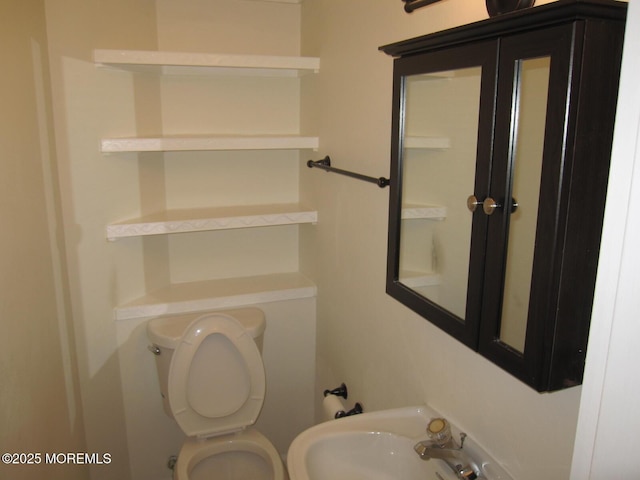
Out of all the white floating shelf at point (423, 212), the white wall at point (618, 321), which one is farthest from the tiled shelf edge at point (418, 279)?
the white wall at point (618, 321)

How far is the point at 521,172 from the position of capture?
86 cm

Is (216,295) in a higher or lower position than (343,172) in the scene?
lower

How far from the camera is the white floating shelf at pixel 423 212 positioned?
1.16m

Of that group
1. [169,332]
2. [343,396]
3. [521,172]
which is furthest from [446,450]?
[169,332]

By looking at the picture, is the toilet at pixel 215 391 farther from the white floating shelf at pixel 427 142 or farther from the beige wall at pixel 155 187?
the white floating shelf at pixel 427 142

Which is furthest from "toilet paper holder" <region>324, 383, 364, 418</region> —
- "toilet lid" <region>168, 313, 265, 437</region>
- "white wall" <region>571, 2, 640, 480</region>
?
"white wall" <region>571, 2, 640, 480</region>

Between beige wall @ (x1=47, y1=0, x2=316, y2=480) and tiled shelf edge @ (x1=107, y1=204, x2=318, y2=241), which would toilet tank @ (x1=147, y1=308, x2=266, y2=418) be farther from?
tiled shelf edge @ (x1=107, y1=204, x2=318, y2=241)

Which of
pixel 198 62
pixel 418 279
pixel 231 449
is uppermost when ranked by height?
pixel 198 62

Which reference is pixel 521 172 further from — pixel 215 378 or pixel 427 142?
pixel 215 378

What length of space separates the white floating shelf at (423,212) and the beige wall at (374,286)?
0.33 metres

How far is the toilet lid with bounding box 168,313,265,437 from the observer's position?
197cm

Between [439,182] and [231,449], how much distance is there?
1494 mm

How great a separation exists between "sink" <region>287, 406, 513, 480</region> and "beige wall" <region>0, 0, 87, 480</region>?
788mm

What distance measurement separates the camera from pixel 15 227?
1412mm
